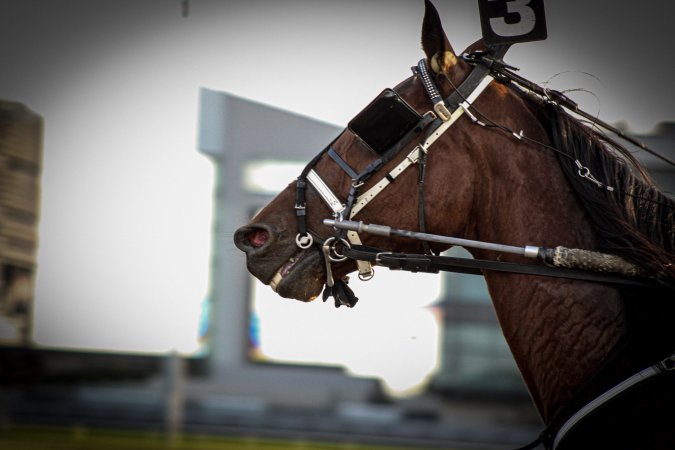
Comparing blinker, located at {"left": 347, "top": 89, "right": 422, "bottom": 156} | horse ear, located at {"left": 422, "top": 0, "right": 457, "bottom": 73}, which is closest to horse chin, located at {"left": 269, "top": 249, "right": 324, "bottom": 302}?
blinker, located at {"left": 347, "top": 89, "right": 422, "bottom": 156}

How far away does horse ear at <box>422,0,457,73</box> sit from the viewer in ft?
8.25

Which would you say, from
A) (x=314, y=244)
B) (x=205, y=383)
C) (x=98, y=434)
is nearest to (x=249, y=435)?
(x=205, y=383)

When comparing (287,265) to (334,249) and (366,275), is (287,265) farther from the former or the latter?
(366,275)

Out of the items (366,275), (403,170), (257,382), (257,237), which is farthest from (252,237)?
(257,382)

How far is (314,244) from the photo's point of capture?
264cm

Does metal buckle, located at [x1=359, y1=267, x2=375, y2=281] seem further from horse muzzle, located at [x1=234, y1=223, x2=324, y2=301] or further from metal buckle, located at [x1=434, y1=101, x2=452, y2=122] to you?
metal buckle, located at [x1=434, y1=101, x2=452, y2=122]

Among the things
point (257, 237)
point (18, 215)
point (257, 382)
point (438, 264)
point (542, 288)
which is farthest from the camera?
point (18, 215)

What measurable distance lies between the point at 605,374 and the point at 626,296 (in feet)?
0.85

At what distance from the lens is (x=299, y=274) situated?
8.59 ft

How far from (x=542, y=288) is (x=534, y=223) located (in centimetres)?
22

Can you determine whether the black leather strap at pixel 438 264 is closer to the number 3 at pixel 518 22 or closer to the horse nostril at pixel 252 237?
the horse nostril at pixel 252 237

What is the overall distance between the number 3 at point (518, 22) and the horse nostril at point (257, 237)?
3.57 feet

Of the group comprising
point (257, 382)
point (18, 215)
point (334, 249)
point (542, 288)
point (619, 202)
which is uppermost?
point (18, 215)

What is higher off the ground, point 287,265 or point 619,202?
point 619,202
